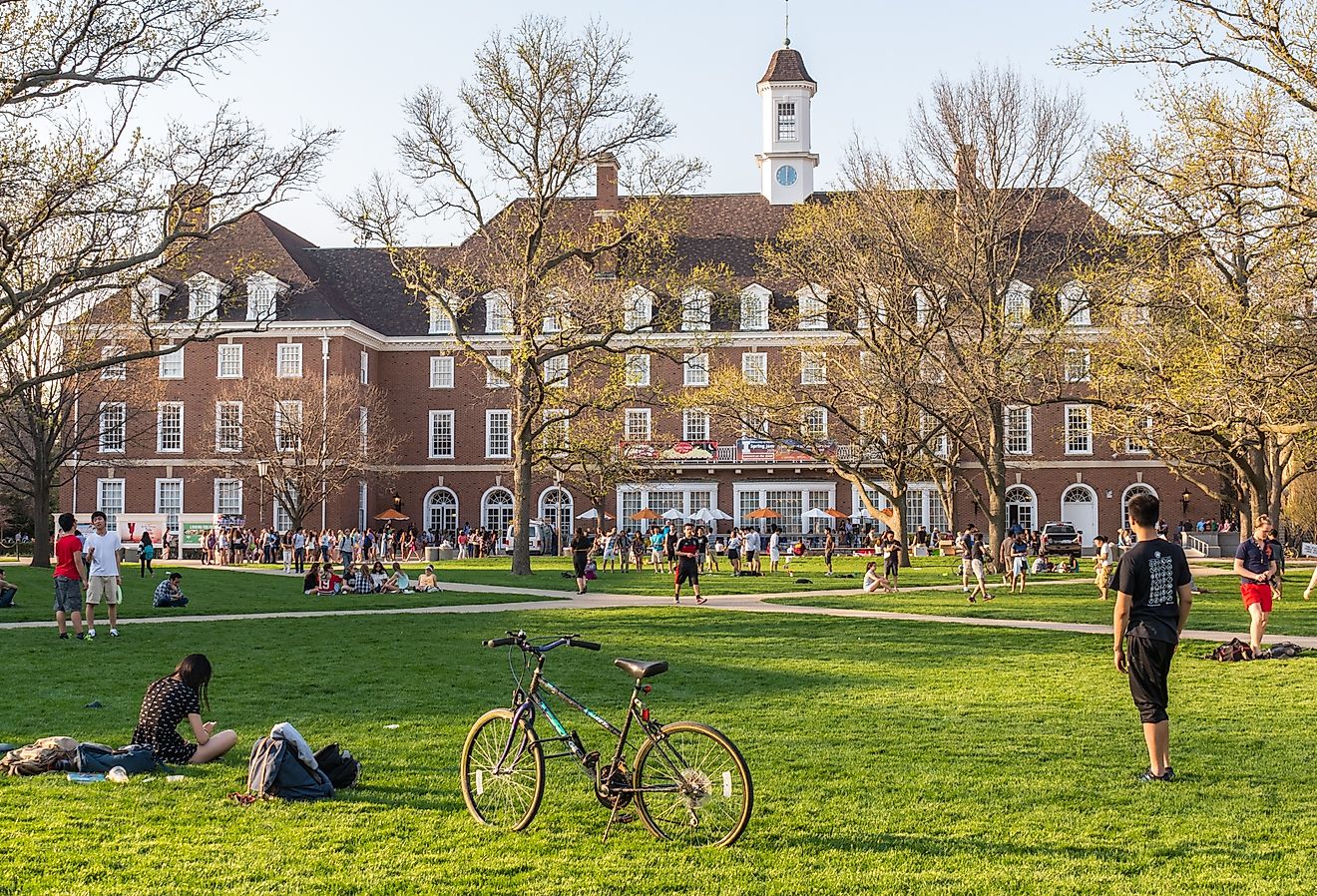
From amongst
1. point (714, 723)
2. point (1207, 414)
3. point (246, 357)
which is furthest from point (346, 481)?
point (714, 723)

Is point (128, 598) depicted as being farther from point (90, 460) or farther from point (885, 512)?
point (90, 460)

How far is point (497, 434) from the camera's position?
61031 millimetres

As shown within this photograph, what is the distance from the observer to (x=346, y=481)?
55.6 m

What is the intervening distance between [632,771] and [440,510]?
178ft

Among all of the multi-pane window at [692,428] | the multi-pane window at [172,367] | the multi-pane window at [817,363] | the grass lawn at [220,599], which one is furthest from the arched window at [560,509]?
the grass lawn at [220,599]

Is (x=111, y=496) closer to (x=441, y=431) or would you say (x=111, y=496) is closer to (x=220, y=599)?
(x=441, y=431)

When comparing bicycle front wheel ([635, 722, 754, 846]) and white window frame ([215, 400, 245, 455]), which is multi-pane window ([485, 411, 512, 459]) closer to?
white window frame ([215, 400, 245, 455])

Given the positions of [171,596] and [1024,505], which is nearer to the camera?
[171,596]

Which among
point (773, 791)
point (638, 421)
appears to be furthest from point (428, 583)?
point (638, 421)

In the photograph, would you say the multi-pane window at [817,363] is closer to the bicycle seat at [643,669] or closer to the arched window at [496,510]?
the arched window at [496,510]

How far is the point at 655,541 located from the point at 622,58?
15372 millimetres

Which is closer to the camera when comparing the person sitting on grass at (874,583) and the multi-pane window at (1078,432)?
the person sitting on grass at (874,583)

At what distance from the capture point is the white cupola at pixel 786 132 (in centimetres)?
6531

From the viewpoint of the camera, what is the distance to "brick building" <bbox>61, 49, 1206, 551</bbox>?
57062 millimetres
